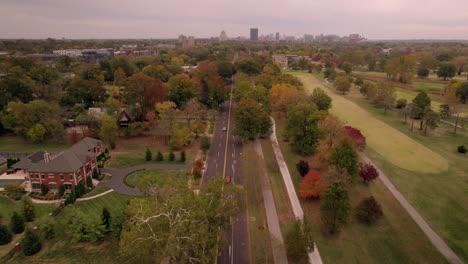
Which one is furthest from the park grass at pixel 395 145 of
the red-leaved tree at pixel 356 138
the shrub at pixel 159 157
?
the shrub at pixel 159 157

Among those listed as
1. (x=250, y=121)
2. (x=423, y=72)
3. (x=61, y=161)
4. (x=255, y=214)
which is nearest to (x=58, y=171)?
(x=61, y=161)

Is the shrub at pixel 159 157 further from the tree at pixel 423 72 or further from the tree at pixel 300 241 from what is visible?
the tree at pixel 423 72

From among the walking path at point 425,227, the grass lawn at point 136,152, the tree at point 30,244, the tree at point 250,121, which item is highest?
the tree at point 250,121

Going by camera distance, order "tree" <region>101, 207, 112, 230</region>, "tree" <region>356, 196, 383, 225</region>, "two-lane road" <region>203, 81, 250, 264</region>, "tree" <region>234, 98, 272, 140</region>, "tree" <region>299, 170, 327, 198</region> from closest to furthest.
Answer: "two-lane road" <region>203, 81, 250, 264</region> → "tree" <region>101, 207, 112, 230</region> → "tree" <region>356, 196, 383, 225</region> → "tree" <region>299, 170, 327, 198</region> → "tree" <region>234, 98, 272, 140</region>

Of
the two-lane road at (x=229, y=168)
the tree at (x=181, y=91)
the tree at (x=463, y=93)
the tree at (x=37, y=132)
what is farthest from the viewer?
the tree at (x=463, y=93)

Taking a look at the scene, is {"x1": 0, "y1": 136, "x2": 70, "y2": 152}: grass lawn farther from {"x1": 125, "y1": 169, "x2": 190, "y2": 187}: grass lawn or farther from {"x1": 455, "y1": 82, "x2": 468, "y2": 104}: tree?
{"x1": 455, "y1": 82, "x2": 468, "y2": 104}: tree

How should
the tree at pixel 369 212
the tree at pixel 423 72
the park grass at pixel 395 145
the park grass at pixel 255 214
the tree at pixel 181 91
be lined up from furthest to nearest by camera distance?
the tree at pixel 423 72, the tree at pixel 181 91, the park grass at pixel 395 145, the tree at pixel 369 212, the park grass at pixel 255 214

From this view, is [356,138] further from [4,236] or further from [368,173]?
[4,236]

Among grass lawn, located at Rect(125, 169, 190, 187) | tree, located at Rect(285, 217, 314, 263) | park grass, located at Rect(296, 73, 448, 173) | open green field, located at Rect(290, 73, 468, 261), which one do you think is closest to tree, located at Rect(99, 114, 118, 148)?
grass lawn, located at Rect(125, 169, 190, 187)
